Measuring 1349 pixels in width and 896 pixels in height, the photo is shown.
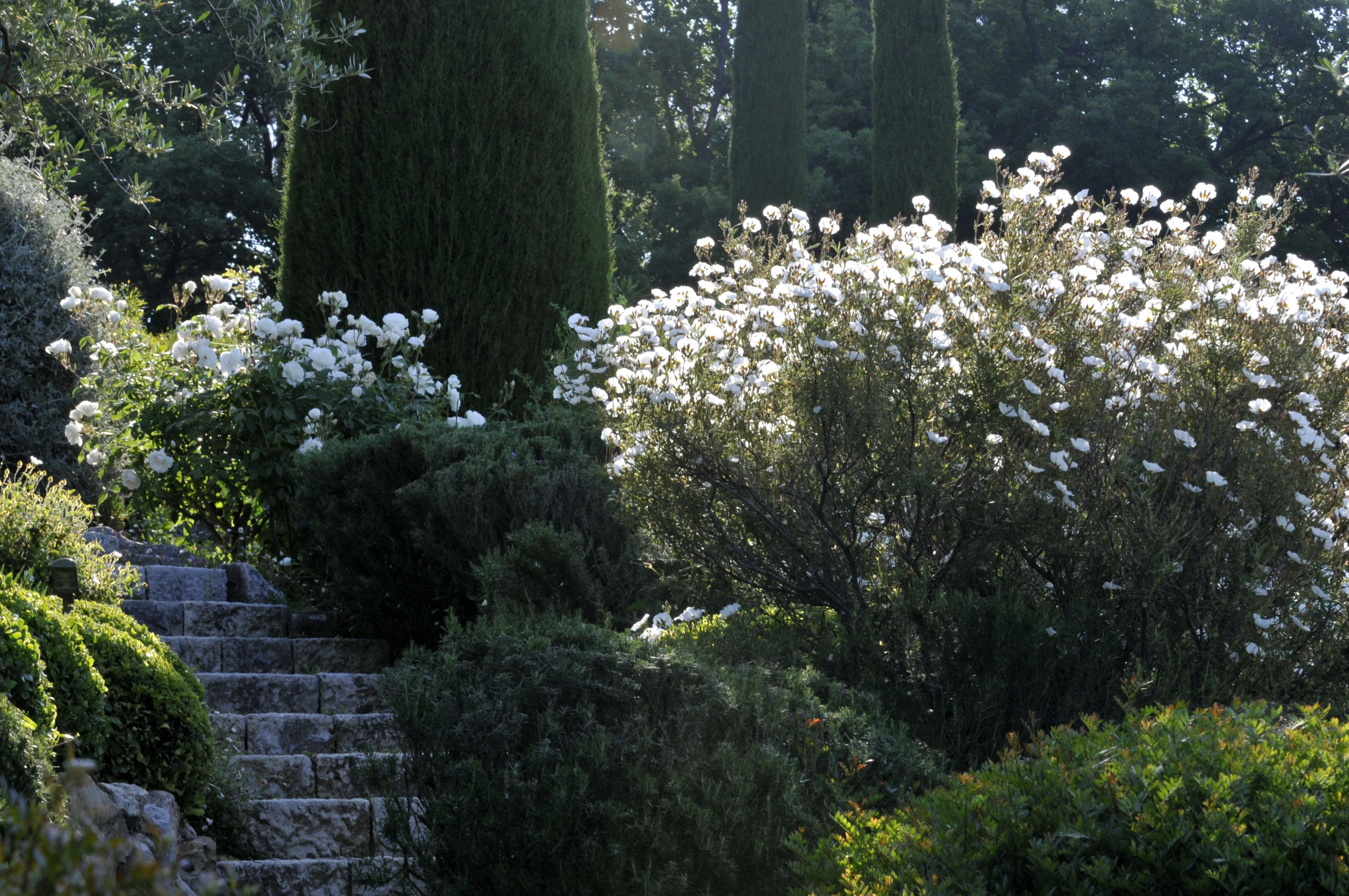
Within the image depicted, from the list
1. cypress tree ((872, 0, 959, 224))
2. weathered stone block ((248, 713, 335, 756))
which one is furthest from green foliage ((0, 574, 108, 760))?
cypress tree ((872, 0, 959, 224))

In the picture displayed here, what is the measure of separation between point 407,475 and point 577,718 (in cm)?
298

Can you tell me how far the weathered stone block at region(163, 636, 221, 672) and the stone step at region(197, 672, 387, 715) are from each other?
9.2 inches

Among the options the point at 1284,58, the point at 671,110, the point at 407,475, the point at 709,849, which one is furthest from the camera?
the point at 671,110

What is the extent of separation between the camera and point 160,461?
6578 mm

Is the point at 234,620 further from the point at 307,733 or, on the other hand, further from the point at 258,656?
the point at 307,733

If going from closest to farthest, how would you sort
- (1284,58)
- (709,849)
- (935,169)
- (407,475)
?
(709,849), (407,475), (935,169), (1284,58)

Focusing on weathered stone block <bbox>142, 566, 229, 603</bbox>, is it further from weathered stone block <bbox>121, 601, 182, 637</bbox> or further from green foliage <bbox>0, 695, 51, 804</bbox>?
green foliage <bbox>0, 695, 51, 804</bbox>

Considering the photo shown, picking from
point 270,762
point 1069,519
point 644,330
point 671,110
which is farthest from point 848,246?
point 671,110

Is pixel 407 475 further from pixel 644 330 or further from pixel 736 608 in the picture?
pixel 736 608

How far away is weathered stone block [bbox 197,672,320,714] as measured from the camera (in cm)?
507

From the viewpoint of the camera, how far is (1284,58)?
2077 cm

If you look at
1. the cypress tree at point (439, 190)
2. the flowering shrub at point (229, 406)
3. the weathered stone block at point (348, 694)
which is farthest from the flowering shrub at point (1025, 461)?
the cypress tree at point (439, 190)

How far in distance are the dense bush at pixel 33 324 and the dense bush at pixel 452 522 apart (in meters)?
3.43

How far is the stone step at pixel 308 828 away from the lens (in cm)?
388
